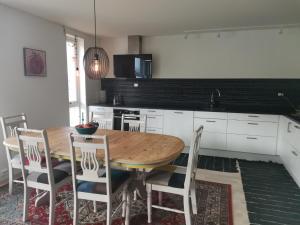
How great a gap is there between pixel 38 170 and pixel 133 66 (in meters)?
3.05

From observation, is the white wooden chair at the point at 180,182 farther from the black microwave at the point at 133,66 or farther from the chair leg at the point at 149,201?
the black microwave at the point at 133,66

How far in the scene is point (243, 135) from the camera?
12.9 ft

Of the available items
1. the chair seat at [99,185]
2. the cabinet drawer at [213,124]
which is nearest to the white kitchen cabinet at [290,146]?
the cabinet drawer at [213,124]

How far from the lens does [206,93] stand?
456 cm

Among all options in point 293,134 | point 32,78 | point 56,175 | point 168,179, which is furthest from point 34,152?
point 293,134

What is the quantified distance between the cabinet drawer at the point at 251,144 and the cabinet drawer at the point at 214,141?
103 mm

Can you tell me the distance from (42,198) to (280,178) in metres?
3.21

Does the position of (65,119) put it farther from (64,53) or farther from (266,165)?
(266,165)

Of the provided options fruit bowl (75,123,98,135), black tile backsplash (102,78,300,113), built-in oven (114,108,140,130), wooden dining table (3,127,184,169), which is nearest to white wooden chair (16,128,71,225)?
wooden dining table (3,127,184,169)

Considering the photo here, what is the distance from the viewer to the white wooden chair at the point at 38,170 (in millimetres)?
2067

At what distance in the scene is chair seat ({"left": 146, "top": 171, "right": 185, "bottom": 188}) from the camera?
6.97ft

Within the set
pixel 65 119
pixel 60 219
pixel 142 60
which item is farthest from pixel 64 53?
pixel 60 219

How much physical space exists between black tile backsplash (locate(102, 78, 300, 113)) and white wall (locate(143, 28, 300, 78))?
141 mm

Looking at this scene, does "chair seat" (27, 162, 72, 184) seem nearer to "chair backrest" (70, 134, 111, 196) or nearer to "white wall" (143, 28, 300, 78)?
"chair backrest" (70, 134, 111, 196)
